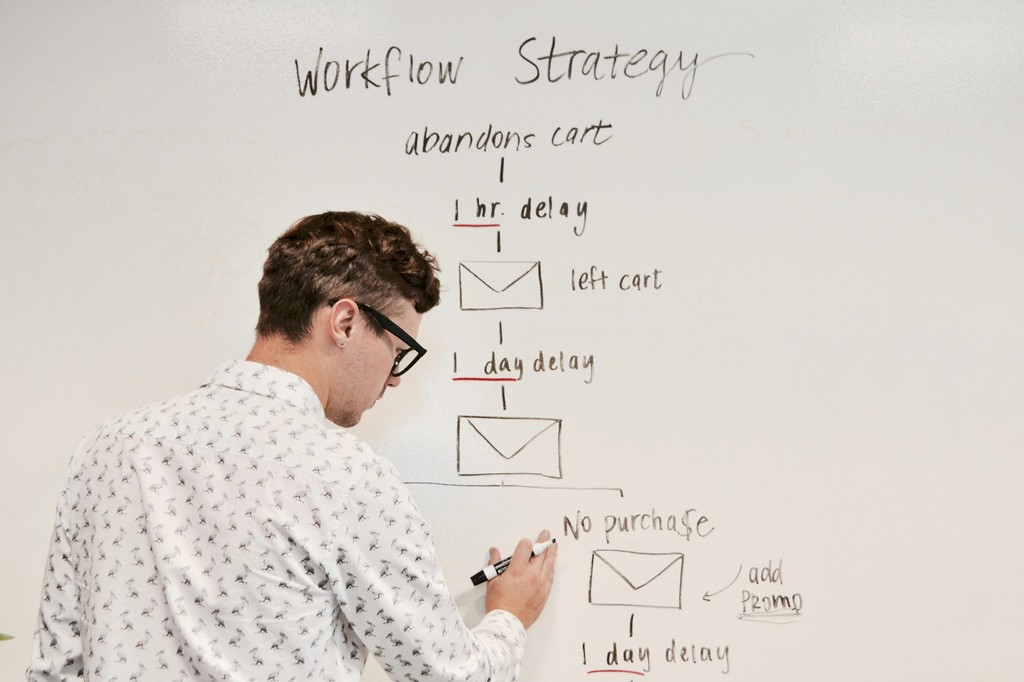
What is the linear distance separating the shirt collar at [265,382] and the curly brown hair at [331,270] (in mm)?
51

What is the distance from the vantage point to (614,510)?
1270 millimetres

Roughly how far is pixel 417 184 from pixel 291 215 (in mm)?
192

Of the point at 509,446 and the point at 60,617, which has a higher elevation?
the point at 509,446

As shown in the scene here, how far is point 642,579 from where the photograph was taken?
1268mm

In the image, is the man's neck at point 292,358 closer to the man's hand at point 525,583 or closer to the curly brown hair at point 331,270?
the curly brown hair at point 331,270

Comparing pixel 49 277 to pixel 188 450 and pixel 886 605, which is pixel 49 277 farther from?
pixel 886 605

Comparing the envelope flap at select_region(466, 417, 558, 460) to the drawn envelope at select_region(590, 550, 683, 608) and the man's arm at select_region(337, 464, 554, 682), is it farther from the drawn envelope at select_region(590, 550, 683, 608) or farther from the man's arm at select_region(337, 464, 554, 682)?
the man's arm at select_region(337, 464, 554, 682)

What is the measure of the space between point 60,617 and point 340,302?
17.9 inches

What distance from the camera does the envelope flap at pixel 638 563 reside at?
127 centimetres

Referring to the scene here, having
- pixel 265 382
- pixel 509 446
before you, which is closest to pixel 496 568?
pixel 509 446

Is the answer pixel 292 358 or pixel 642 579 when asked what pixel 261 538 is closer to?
pixel 292 358

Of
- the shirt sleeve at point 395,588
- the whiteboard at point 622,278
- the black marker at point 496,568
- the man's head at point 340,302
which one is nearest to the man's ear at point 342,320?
the man's head at point 340,302

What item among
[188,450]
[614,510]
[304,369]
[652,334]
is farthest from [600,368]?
[188,450]

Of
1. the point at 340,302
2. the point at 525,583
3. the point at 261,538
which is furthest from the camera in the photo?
the point at 525,583
